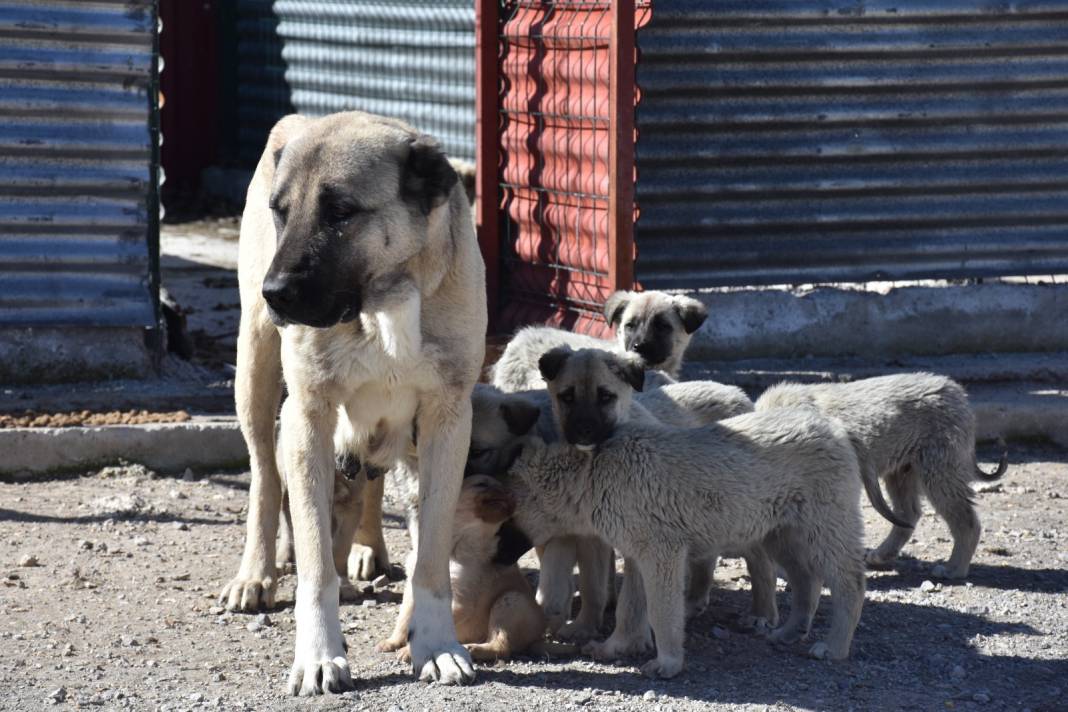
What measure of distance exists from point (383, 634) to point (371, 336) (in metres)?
1.25

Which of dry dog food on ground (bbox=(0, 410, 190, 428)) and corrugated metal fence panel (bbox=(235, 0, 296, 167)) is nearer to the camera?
dry dog food on ground (bbox=(0, 410, 190, 428))

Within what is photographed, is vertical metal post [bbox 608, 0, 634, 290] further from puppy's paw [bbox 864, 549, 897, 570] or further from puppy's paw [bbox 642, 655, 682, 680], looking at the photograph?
puppy's paw [bbox 642, 655, 682, 680]

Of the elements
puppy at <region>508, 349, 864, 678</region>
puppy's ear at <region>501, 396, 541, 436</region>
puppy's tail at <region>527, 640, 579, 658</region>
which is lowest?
puppy's tail at <region>527, 640, 579, 658</region>

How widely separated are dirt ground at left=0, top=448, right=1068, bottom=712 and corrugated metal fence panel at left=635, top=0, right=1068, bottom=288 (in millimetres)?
2291

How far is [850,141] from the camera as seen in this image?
9.16 meters

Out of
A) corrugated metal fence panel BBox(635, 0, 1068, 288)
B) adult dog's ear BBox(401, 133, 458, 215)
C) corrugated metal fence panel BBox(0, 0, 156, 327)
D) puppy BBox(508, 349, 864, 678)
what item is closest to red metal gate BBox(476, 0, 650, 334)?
corrugated metal fence panel BBox(635, 0, 1068, 288)

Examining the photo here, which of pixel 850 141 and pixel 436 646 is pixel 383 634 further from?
pixel 850 141

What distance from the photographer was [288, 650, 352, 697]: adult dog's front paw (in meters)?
5.00

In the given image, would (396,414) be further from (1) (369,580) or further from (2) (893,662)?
(2) (893,662)

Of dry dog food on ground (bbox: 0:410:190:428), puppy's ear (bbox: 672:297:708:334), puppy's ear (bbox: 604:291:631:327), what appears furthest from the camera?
dry dog food on ground (bbox: 0:410:190:428)

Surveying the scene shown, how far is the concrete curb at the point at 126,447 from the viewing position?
302 inches

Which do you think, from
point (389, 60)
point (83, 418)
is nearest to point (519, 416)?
point (83, 418)

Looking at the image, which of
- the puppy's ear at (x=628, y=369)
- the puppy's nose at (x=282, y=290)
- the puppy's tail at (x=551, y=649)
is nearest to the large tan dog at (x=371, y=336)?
the puppy's nose at (x=282, y=290)

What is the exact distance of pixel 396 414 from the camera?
5379mm
